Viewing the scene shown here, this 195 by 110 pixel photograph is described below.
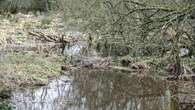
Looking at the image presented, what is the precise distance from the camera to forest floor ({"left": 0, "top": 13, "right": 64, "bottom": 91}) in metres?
16.1

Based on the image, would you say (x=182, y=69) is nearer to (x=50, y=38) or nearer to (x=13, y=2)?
(x=50, y=38)

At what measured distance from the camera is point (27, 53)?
20750 millimetres

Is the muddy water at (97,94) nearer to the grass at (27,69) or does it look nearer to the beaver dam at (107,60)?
the beaver dam at (107,60)

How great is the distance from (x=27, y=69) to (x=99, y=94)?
3.13m

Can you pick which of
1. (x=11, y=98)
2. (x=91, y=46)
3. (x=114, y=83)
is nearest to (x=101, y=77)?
(x=114, y=83)

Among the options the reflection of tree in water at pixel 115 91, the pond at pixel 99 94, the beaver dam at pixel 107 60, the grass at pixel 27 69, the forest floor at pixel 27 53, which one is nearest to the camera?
the beaver dam at pixel 107 60

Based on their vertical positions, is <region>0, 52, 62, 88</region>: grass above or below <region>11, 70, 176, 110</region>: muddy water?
above

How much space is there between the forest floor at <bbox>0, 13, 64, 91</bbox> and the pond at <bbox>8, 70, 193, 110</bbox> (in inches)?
24.6

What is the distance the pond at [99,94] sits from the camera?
13633 mm

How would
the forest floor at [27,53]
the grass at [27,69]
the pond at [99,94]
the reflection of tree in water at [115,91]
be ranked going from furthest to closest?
the forest floor at [27,53]
the grass at [27,69]
the reflection of tree in water at [115,91]
the pond at [99,94]

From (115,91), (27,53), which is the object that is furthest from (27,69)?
(27,53)

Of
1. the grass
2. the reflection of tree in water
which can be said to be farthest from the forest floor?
the reflection of tree in water

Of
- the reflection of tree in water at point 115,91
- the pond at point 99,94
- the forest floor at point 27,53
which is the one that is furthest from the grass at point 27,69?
the reflection of tree in water at point 115,91

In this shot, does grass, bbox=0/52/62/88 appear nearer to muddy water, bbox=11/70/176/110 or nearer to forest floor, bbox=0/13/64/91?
forest floor, bbox=0/13/64/91
